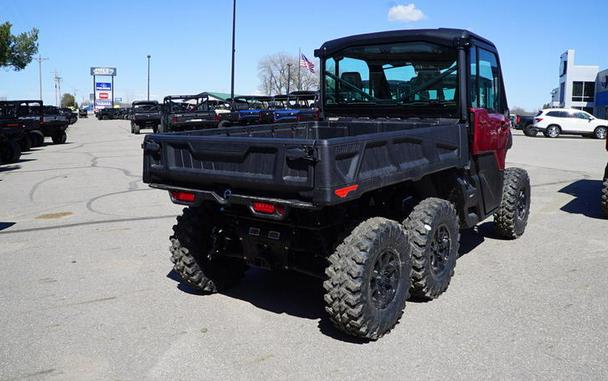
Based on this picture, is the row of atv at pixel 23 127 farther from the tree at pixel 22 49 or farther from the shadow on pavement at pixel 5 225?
the tree at pixel 22 49

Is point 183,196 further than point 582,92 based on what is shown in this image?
No

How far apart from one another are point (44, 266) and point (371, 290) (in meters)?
3.75

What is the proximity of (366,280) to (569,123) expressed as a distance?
99.0 ft

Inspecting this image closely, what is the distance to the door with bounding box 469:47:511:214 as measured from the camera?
17.9ft

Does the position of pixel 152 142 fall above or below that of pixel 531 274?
above

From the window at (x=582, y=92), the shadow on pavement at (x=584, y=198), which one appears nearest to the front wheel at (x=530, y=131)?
the shadow on pavement at (x=584, y=198)

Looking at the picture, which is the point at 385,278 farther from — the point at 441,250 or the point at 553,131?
the point at 553,131

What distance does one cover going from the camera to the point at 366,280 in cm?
384

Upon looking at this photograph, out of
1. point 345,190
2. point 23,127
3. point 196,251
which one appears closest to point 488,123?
point 345,190

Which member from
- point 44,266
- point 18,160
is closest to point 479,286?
point 44,266

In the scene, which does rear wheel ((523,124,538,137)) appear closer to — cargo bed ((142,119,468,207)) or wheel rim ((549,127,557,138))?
wheel rim ((549,127,557,138))

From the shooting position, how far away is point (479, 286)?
518 centimetres

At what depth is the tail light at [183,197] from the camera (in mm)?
4270

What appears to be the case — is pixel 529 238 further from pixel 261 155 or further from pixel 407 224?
pixel 261 155
